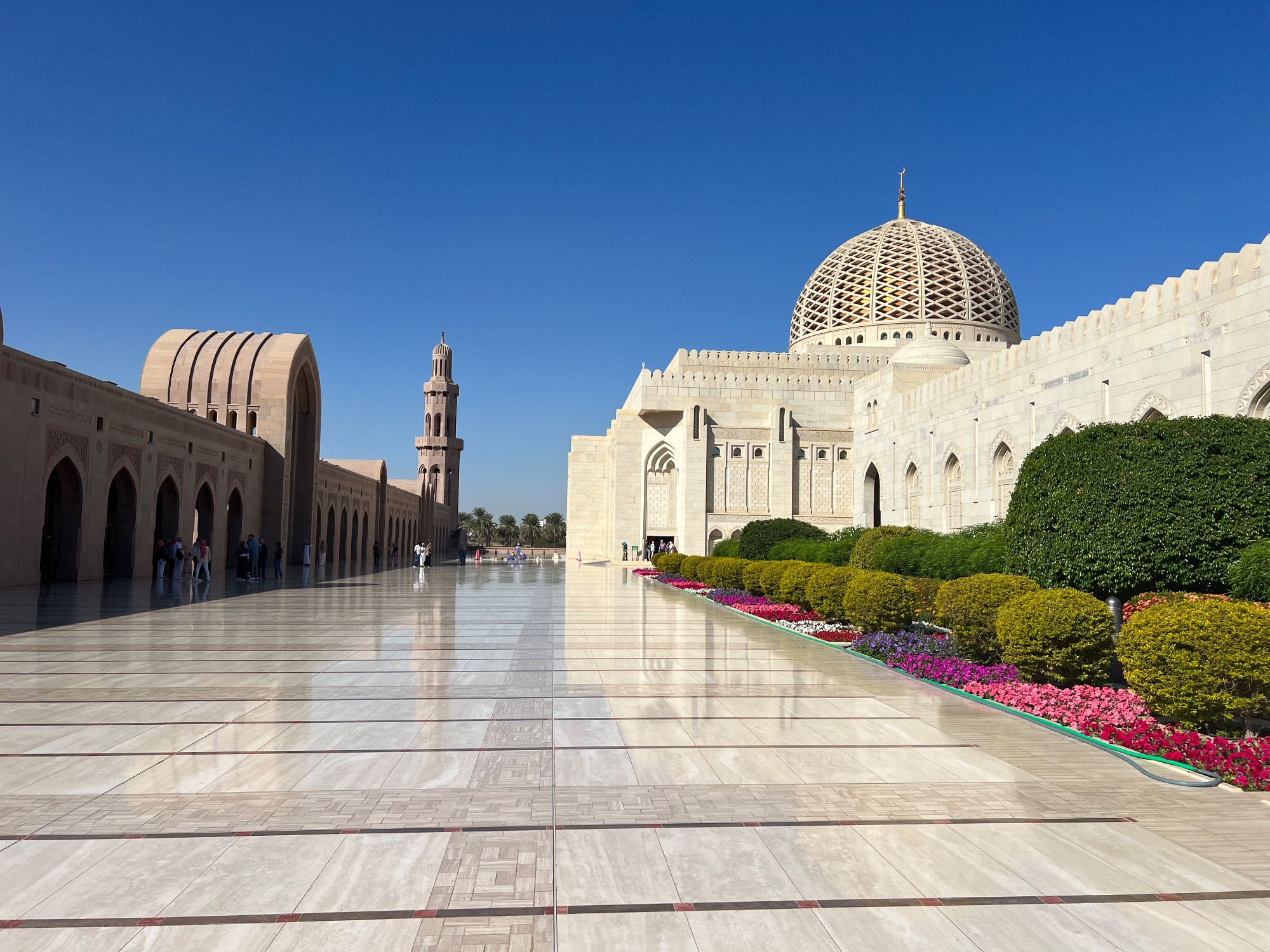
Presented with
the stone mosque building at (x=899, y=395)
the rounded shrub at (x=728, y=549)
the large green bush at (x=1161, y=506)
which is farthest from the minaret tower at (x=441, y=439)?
the large green bush at (x=1161, y=506)

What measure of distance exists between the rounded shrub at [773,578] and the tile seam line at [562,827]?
374 inches

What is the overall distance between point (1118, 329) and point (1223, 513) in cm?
902

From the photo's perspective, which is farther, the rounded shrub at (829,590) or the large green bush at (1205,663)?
the rounded shrub at (829,590)

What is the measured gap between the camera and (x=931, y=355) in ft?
94.7

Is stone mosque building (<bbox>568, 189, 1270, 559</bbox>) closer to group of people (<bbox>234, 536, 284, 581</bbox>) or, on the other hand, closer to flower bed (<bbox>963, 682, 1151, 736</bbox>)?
flower bed (<bbox>963, 682, 1151, 736</bbox>)

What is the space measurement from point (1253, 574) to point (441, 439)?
48.9 metres

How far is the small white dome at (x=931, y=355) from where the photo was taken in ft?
93.2

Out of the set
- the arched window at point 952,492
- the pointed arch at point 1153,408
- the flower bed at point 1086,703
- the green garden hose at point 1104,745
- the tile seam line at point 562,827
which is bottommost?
the tile seam line at point 562,827

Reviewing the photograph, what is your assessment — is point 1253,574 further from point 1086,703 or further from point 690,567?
point 690,567

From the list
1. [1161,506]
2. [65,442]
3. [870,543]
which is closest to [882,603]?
[1161,506]

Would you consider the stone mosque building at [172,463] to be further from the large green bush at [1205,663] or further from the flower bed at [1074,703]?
the large green bush at [1205,663]

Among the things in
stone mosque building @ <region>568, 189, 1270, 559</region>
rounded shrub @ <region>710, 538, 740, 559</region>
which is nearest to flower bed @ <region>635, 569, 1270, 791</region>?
stone mosque building @ <region>568, 189, 1270, 559</region>

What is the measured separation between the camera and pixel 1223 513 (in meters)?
7.70

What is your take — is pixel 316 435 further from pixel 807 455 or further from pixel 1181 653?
pixel 1181 653
